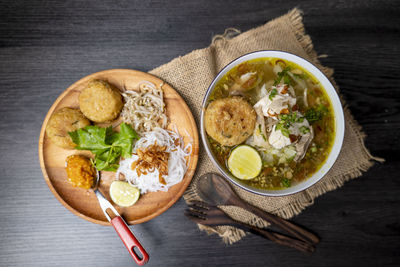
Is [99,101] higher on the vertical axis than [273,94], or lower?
higher

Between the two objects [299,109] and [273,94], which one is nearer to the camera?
[273,94]

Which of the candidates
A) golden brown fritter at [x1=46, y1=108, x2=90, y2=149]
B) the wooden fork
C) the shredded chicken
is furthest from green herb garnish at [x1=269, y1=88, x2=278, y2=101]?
golden brown fritter at [x1=46, y1=108, x2=90, y2=149]

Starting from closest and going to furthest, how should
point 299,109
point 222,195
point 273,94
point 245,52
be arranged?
point 273,94 → point 299,109 → point 222,195 → point 245,52

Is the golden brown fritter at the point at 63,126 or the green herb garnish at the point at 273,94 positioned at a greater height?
the golden brown fritter at the point at 63,126

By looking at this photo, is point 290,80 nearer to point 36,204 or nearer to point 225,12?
point 225,12

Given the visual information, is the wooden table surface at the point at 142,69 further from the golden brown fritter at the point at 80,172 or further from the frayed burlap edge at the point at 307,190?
Answer: the golden brown fritter at the point at 80,172

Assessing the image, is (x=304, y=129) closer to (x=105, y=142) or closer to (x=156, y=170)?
(x=156, y=170)

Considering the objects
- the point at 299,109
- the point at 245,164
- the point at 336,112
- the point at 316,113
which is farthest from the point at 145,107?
the point at 336,112

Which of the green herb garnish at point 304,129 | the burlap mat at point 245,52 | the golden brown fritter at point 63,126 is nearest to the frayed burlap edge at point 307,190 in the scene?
the burlap mat at point 245,52
